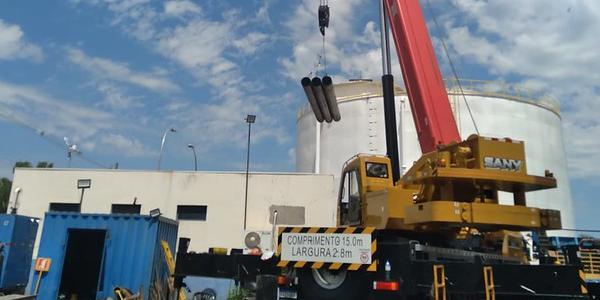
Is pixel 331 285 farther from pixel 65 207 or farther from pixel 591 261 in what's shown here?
pixel 65 207

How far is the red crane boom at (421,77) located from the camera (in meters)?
9.99

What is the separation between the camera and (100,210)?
25172 mm

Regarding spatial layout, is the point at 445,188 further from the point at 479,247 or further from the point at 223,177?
the point at 223,177

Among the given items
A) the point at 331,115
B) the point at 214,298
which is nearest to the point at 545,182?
the point at 331,115

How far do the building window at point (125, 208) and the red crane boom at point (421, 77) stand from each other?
18.5 meters

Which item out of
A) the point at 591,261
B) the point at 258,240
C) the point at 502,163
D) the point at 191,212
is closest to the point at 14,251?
the point at 191,212

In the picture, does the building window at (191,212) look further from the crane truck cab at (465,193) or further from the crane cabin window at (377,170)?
the crane truck cab at (465,193)

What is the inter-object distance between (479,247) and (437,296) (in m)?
2.48

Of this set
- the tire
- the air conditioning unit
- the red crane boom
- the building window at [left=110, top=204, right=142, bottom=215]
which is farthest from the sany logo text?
the building window at [left=110, top=204, right=142, bottom=215]

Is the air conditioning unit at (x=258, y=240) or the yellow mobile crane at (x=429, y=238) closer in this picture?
the yellow mobile crane at (x=429, y=238)

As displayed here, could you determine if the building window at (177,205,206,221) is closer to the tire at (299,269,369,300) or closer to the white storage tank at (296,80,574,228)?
the white storage tank at (296,80,574,228)

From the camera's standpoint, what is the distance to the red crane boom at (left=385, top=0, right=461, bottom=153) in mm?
9992

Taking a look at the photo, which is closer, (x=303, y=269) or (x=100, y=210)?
(x=303, y=269)

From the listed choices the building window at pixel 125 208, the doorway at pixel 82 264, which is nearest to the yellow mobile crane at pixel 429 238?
the doorway at pixel 82 264
